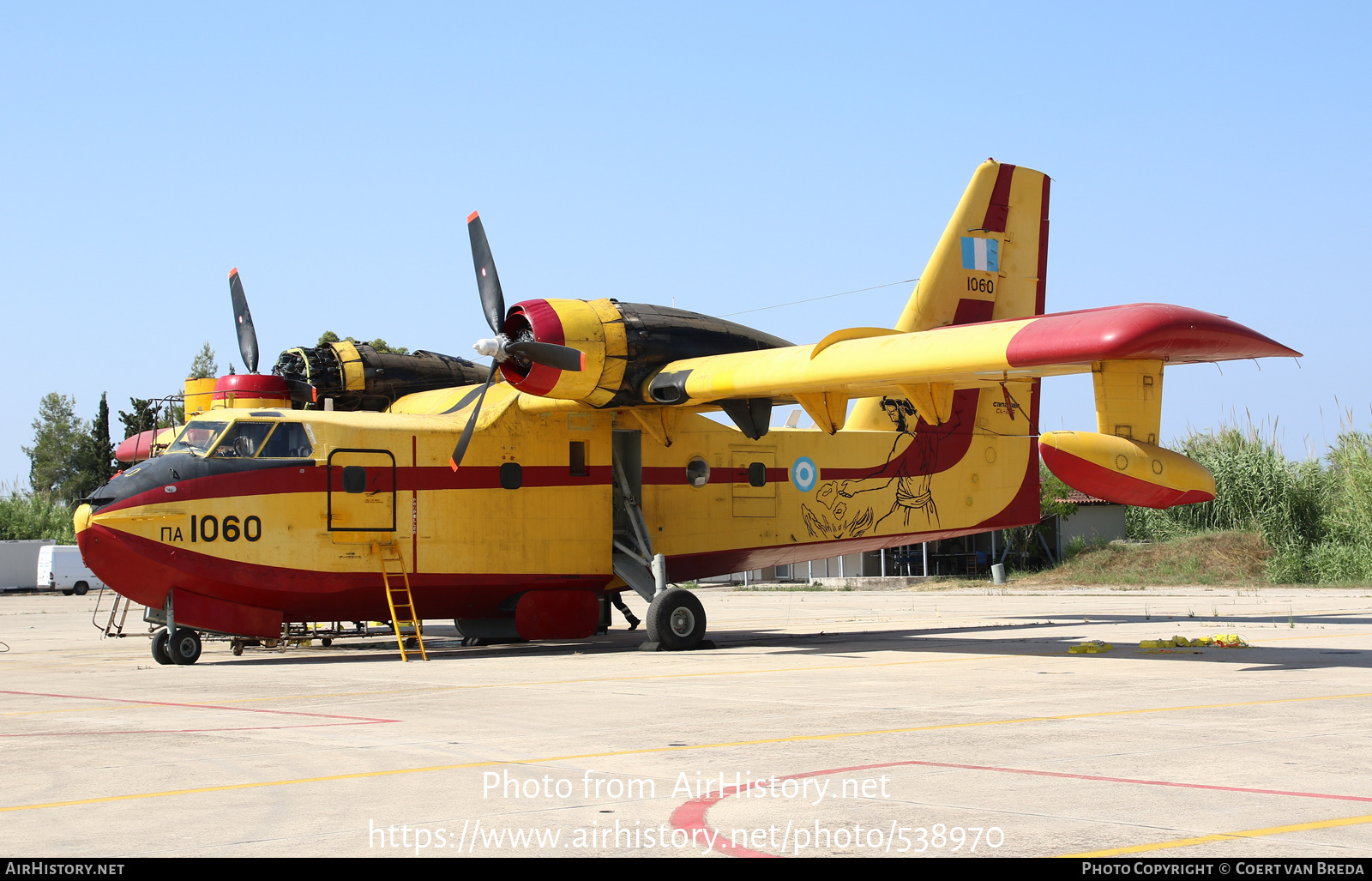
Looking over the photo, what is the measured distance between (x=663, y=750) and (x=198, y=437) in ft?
35.8

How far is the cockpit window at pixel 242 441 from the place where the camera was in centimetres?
1670

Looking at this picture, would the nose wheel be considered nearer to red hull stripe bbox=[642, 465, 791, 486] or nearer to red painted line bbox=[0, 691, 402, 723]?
red painted line bbox=[0, 691, 402, 723]

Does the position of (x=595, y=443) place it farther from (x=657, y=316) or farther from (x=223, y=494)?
(x=223, y=494)

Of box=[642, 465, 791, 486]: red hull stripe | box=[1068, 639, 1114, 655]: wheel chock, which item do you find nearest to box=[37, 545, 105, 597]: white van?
box=[642, 465, 791, 486]: red hull stripe

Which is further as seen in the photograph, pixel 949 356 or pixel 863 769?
pixel 949 356

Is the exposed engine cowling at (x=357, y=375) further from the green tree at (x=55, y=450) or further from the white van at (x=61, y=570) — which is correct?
the green tree at (x=55, y=450)

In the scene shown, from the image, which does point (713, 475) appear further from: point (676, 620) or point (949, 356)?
point (949, 356)

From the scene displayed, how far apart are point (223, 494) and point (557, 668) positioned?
5226 millimetres

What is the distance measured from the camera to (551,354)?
1673 cm

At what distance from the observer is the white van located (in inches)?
2149

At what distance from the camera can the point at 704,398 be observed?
1698 cm

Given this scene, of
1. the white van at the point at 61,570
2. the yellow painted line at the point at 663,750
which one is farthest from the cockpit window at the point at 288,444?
the white van at the point at 61,570

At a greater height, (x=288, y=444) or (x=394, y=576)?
(x=288, y=444)

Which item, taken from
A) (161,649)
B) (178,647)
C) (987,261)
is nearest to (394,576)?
(178,647)
